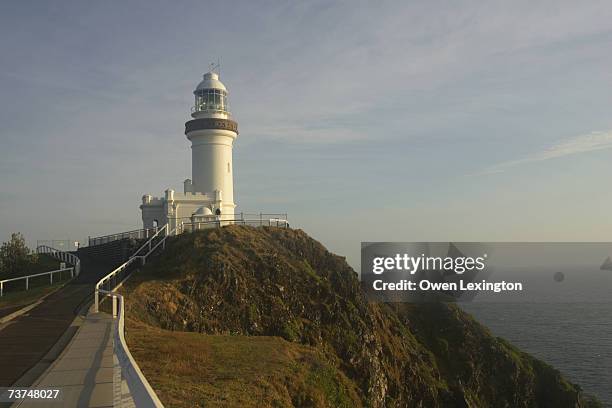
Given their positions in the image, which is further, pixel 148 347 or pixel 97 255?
pixel 97 255

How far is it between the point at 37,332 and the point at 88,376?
6.57m

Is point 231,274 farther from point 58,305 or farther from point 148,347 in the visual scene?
point 148,347

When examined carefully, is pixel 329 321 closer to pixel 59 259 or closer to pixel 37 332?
pixel 37 332

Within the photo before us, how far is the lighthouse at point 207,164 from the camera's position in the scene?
4338 centimetres

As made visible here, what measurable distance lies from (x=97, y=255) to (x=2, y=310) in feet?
66.2

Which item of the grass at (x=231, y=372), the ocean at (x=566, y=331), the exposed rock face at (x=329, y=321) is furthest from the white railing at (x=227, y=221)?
the ocean at (x=566, y=331)

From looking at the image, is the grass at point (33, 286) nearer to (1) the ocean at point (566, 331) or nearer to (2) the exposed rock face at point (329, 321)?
(2) the exposed rock face at point (329, 321)

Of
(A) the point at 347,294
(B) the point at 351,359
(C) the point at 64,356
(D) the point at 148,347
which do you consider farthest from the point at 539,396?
(C) the point at 64,356

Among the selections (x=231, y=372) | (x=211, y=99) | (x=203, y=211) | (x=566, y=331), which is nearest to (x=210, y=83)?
(x=211, y=99)

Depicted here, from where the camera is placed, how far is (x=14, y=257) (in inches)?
1321

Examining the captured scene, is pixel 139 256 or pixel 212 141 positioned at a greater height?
pixel 212 141

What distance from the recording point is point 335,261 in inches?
1619

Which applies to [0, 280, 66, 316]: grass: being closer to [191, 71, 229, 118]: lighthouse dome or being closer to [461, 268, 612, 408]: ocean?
[191, 71, 229, 118]: lighthouse dome

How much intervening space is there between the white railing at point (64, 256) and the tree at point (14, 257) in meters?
2.80
